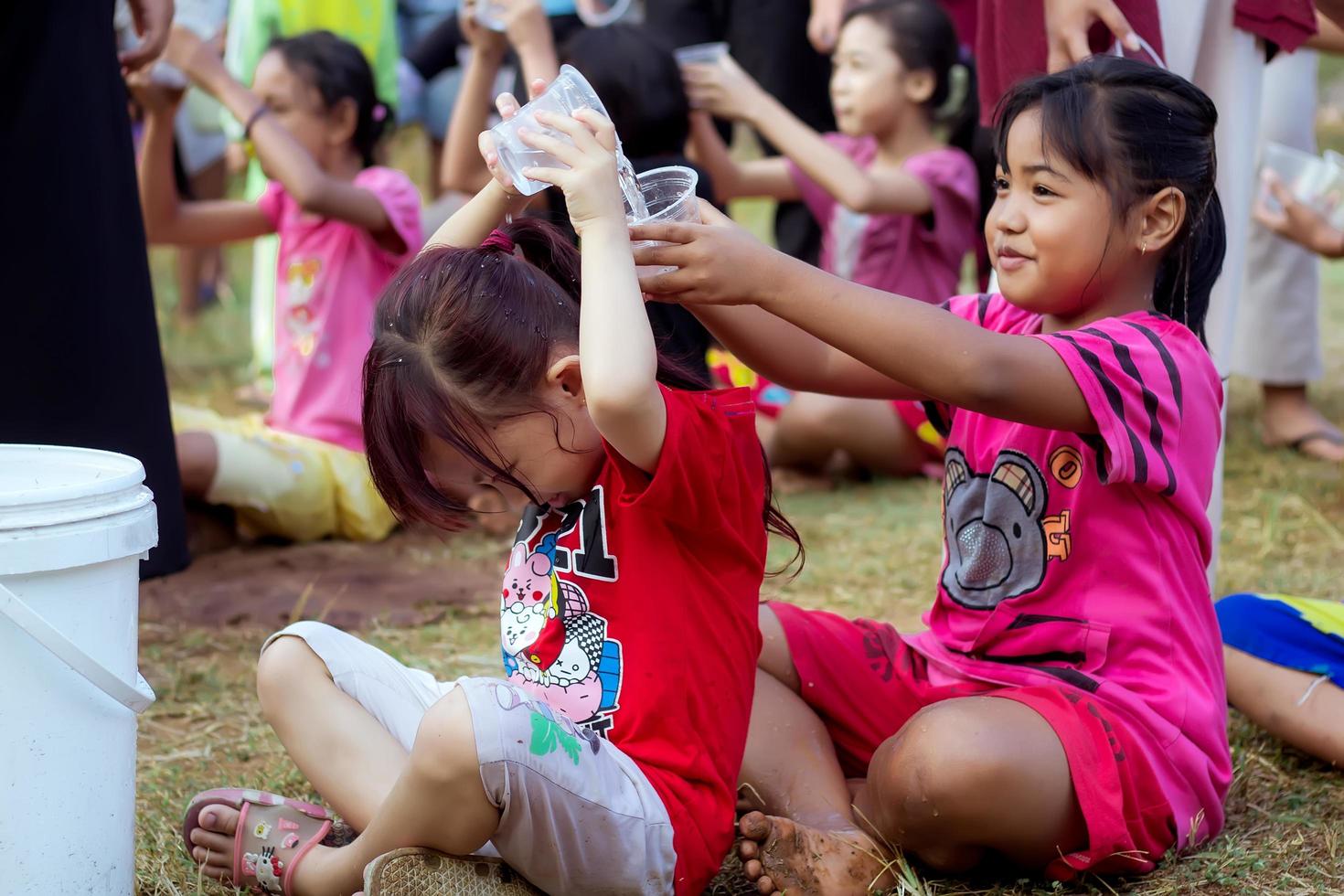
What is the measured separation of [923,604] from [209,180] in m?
3.92

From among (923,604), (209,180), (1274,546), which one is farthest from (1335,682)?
(209,180)

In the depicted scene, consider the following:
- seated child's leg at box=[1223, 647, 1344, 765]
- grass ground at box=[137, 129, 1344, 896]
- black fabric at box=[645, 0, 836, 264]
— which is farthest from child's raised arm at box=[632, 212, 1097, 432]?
black fabric at box=[645, 0, 836, 264]

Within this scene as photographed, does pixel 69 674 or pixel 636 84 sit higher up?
pixel 636 84

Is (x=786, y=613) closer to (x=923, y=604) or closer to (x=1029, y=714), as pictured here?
(x=1029, y=714)

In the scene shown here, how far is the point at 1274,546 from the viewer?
3270 mm

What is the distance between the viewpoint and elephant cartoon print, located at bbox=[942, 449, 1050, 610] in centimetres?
191

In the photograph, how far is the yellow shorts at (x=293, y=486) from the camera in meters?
3.49

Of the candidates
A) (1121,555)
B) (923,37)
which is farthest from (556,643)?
(923,37)

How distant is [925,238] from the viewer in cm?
418

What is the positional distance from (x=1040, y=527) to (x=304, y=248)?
99.1 inches

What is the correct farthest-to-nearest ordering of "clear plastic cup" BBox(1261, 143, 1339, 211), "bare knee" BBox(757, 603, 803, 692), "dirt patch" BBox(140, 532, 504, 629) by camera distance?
"clear plastic cup" BBox(1261, 143, 1339, 211) < "dirt patch" BBox(140, 532, 504, 629) < "bare knee" BBox(757, 603, 803, 692)

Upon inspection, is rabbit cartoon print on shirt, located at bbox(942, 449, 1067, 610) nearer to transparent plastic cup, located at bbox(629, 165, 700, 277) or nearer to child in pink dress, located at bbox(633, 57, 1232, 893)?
child in pink dress, located at bbox(633, 57, 1232, 893)

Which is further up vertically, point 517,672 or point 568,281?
point 568,281

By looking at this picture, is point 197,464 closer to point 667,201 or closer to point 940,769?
point 667,201
